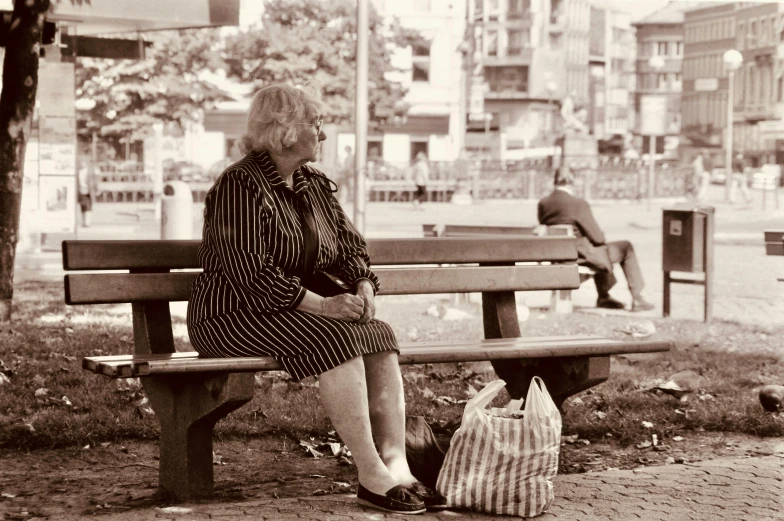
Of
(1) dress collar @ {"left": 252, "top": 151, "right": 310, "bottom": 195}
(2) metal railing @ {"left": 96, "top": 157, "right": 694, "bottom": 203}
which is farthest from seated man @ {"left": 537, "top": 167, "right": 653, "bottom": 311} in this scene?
(2) metal railing @ {"left": 96, "top": 157, "right": 694, "bottom": 203}

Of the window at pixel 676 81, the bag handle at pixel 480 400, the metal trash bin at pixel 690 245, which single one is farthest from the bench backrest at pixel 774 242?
the window at pixel 676 81

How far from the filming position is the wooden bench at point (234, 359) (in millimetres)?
4215

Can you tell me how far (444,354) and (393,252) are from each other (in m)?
0.76

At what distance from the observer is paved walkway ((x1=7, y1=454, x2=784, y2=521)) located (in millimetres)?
4164

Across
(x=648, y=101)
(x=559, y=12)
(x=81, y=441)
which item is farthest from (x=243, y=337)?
(x=559, y=12)

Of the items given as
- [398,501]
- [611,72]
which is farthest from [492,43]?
[398,501]

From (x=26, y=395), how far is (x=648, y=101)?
23062 millimetres

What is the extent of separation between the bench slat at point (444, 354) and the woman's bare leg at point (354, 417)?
193mm

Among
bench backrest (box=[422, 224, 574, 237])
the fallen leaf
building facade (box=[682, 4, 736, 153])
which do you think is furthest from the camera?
building facade (box=[682, 4, 736, 153])

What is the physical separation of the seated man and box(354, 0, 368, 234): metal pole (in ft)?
8.48

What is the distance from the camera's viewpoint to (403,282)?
530 centimetres

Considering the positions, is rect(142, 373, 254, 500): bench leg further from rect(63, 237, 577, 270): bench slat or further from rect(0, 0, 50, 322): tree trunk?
rect(0, 0, 50, 322): tree trunk

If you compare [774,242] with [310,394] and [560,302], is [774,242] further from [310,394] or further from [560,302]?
[310,394]

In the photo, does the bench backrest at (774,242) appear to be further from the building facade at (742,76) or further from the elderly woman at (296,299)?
the building facade at (742,76)
